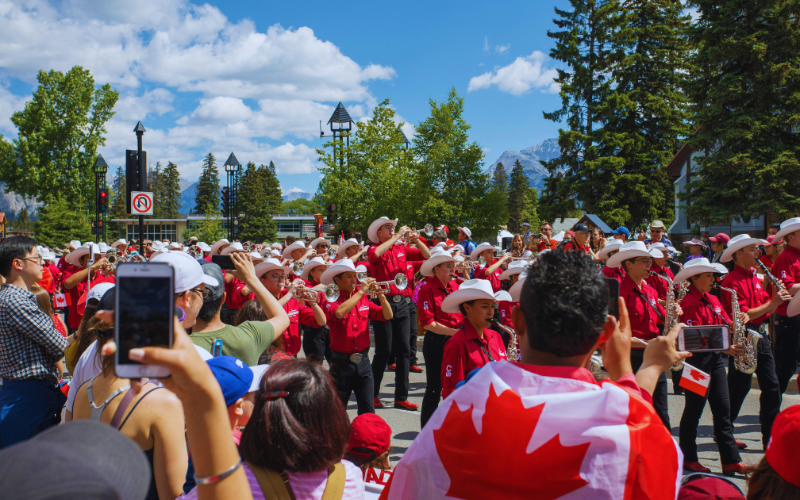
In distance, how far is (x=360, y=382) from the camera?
543 centimetres

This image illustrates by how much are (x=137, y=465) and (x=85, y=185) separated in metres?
49.0

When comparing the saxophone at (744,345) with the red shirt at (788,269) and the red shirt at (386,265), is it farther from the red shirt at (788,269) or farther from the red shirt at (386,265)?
the red shirt at (386,265)

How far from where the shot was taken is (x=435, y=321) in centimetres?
573

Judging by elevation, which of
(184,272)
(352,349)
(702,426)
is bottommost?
(702,426)

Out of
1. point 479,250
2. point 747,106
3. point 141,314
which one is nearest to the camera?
point 141,314

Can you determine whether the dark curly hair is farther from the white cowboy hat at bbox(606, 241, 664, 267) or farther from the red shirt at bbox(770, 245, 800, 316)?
the red shirt at bbox(770, 245, 800, 316)

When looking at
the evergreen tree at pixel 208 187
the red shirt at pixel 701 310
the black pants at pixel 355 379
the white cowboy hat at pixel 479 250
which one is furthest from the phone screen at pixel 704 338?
the evergreen tree at pixel 208 187

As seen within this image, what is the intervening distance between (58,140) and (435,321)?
45.9 meters

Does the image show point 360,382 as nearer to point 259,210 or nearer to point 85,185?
point 85,185

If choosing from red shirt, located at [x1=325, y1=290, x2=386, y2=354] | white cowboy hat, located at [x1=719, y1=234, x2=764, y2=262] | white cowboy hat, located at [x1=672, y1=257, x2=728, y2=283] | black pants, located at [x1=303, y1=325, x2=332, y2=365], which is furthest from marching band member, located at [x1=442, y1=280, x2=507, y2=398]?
white cowboy hat, located at [x1=719, y1=234, x2=764, y2=262]

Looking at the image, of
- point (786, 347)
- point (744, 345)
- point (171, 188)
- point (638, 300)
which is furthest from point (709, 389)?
point (171, 188)

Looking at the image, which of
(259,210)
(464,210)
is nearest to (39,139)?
(464,210)

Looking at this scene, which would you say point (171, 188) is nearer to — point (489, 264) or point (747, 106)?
point (747, 106)

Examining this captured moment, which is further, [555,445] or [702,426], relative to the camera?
[702,426]
